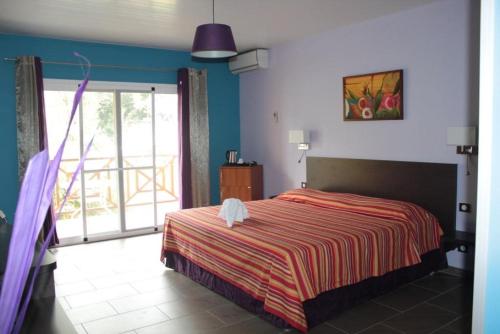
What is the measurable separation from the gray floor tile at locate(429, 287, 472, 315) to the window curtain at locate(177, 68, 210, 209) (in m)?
3.58

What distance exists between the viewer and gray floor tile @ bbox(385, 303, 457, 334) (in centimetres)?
297

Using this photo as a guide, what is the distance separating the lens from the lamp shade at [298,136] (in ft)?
17.5

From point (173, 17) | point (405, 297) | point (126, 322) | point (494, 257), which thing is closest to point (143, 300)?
point (126, 322)

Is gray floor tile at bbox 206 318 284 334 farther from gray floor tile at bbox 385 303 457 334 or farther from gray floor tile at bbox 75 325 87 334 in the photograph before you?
gray floor tile at bbox 75 325 87 334

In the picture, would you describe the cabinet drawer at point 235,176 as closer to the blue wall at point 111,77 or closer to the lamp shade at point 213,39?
the blue wall at point 111,77

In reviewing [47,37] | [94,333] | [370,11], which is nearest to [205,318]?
[94,333]

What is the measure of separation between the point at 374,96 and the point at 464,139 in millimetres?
1165

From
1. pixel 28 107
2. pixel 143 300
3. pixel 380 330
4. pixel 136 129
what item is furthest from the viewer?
pixel 136 129

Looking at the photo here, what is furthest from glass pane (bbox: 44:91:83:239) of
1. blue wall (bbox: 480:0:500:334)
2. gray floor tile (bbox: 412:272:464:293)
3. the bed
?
blue wall (bbox: 480:0:500:334)

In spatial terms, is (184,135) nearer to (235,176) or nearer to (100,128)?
(235,176)

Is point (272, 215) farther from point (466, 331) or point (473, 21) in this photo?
point (473, 21)

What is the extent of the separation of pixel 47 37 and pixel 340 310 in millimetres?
4512

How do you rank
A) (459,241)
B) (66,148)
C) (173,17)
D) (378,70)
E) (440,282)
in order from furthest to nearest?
(66,148) → (378,70) → (173,17) → (440,282) → (459,241)

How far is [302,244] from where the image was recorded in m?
3.05
